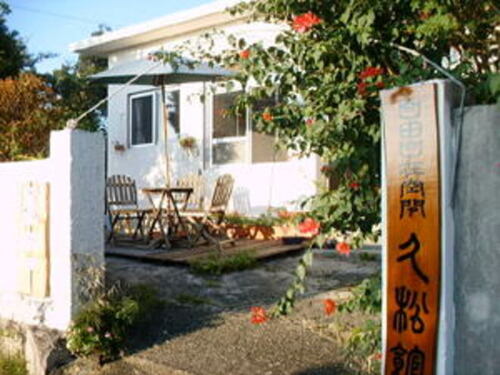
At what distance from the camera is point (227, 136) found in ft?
32.9

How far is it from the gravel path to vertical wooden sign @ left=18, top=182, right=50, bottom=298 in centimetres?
74

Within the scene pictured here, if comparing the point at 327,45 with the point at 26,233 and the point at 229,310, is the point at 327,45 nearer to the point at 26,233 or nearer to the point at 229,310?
the point at 229,310

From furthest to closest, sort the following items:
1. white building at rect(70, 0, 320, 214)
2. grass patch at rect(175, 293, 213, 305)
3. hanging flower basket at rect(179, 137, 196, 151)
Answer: hanging flower basket at rect(179, 137, 196, 151), white building at rect(70, 0, 320, 214), grass patch at rect(175, 293, 213, 305)

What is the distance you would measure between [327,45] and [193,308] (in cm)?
256

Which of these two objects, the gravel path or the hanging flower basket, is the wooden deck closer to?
the gravel path

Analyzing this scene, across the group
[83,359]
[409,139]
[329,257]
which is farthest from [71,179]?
[329,257]

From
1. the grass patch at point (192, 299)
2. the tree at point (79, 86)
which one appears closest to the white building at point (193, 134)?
the grass patch at point (192, 299)

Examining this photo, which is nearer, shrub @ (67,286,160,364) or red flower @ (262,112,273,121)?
red flower @ (262,112,273,121)

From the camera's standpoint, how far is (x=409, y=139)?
228cm

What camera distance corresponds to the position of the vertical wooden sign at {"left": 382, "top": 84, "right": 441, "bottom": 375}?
2.21m

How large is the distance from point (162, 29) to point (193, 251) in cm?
517

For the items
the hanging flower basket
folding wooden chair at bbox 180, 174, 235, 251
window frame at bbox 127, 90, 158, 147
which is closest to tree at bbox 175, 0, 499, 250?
folding wooden chair at bbox 180, 174, 235, 251

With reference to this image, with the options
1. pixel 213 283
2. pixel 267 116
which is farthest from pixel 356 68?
pixel 213 283

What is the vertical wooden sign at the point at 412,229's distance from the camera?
2.21m
